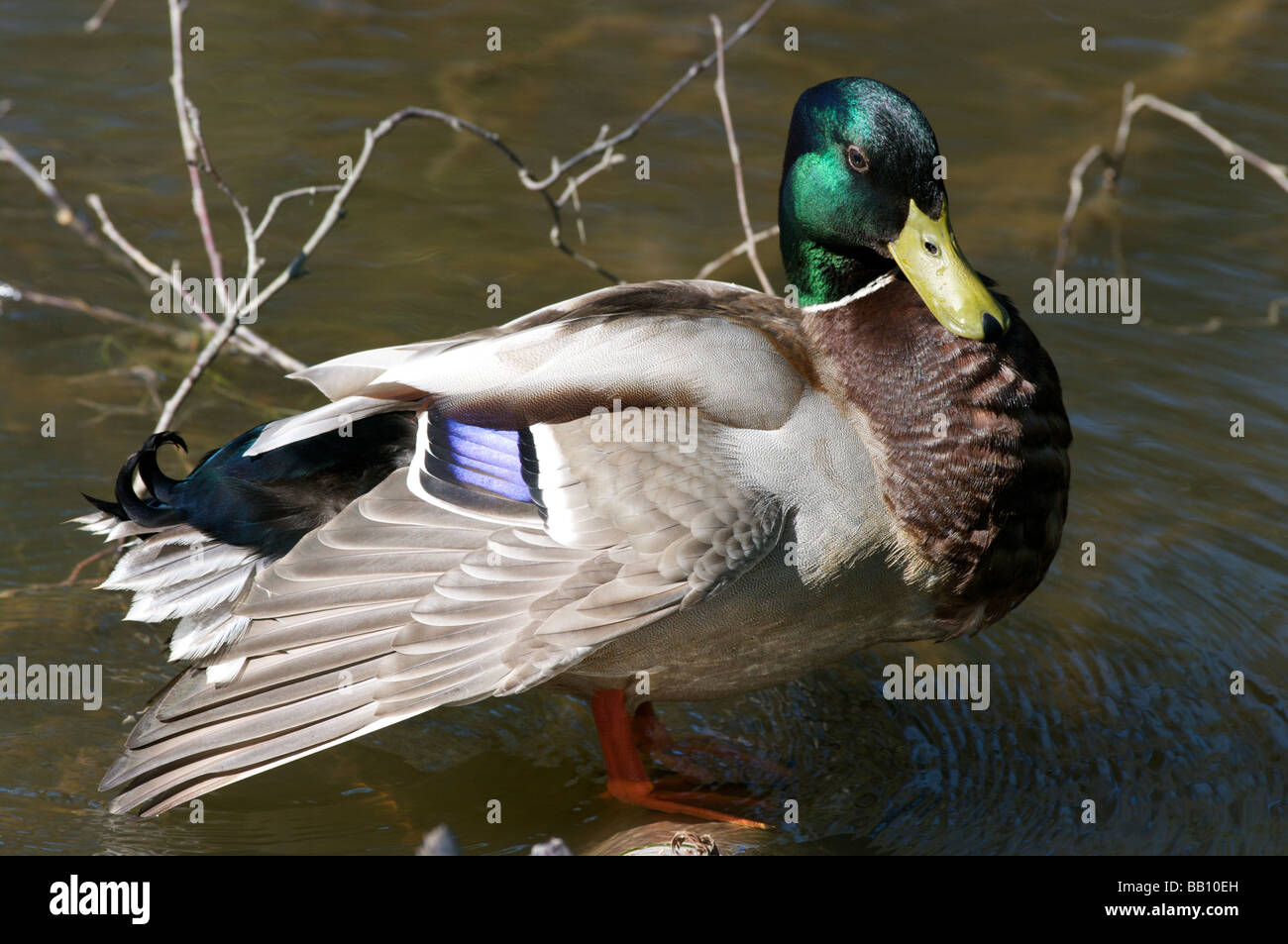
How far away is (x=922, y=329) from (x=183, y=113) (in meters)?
2.39

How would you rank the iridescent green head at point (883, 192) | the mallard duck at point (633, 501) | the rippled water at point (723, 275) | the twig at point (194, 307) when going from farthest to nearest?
the twig at point (194, 307) → the rippled water at point (723, 275) → the iridescent green head at point (883, 192) → the mallard duck at point (633, 501)

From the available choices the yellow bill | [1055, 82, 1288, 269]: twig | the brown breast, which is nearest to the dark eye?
the yellow bill

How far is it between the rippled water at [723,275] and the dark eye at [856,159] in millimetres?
1599

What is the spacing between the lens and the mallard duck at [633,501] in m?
3.51

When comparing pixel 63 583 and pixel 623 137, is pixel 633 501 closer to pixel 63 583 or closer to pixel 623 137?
pixel 623 137

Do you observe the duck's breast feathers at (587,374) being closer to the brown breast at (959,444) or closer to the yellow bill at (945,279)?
the brown breast at (959,444)

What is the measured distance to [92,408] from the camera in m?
5.51

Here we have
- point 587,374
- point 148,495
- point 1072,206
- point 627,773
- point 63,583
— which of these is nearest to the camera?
point 587,374

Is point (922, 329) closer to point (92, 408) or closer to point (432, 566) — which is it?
point (432, 566)

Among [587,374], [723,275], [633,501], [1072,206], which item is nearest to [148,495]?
[587,374]

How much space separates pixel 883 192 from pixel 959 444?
633mm

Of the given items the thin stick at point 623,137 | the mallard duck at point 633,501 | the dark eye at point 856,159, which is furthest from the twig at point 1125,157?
the dark eye at point 856,159

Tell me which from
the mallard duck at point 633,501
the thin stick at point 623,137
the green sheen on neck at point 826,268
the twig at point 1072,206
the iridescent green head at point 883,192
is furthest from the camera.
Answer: the twig at point 1072,206

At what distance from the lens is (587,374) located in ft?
12.1
